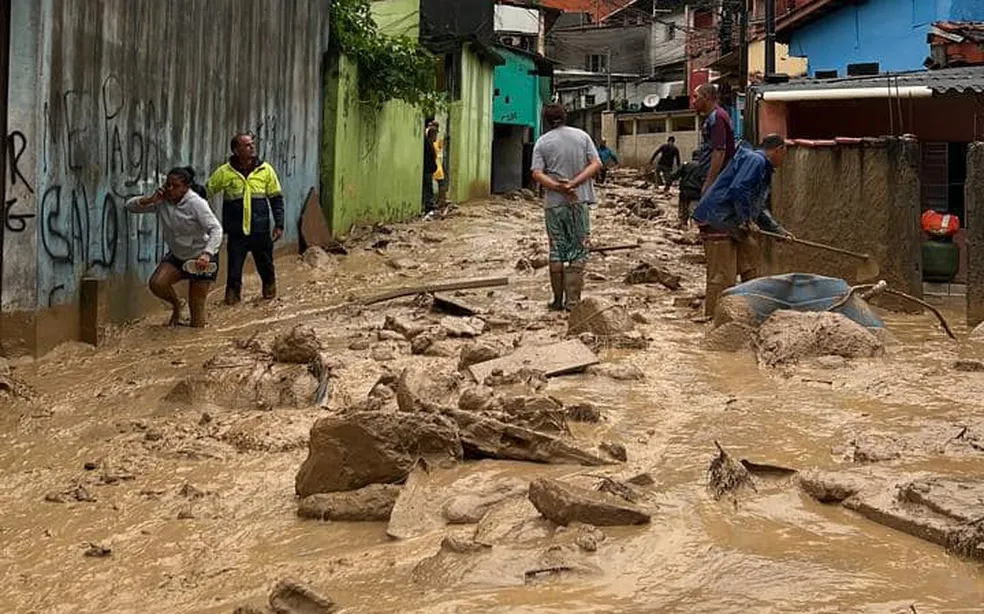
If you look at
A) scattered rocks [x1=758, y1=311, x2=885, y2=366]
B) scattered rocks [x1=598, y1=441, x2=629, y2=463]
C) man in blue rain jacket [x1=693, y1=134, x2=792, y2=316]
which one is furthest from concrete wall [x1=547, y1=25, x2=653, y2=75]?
scattered rocks [x1=598, y1=441, x2=629, y2=463]

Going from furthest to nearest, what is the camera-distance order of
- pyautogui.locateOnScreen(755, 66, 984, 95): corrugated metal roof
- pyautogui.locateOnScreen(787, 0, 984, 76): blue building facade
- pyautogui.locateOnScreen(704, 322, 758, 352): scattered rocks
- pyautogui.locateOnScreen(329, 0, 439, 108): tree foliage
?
pyautogui.locateOnScreen(787, 0, 984, 76): blue building facade
pyautogui.locateOnScreen(329, 0, 439, 108): tree foliage
pyautogui.locateOnScreen(755, 66, 984, 95): corrugated metal roof
pyautogui.locateOnScreen(704, 322, 758, 352): scattered rocks

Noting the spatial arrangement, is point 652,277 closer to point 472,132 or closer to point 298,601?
→ point 298,601

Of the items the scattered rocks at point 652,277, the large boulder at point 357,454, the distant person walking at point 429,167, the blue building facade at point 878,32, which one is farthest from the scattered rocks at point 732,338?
the blue building facade at point 878,32

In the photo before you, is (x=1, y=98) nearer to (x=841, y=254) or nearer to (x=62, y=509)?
(x=62, y=509)

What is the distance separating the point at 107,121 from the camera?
8.43 meters

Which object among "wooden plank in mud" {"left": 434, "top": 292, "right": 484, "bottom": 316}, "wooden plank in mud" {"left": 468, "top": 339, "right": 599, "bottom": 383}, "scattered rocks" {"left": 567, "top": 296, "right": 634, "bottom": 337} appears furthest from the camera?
"wooden plank in mud" {"left": 434, "top": 292, "right": 484, "bottom": 316}

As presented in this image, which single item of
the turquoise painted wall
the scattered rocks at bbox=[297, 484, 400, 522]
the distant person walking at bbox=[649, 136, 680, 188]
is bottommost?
the scattered rocks at bbox=[297, 484, 400, 522]

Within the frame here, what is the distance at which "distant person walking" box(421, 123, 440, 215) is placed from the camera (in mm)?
19609

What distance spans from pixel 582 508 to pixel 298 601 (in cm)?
97

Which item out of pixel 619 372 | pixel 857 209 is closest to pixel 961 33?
pixel 857 209

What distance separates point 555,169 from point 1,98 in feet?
12.8

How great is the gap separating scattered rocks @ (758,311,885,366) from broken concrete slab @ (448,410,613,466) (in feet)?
8.57

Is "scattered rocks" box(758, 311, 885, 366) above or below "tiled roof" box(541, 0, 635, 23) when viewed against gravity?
below

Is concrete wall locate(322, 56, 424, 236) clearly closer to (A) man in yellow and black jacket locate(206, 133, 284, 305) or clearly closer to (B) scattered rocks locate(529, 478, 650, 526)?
(A) man in yellow and black jacket locate(206, 133, 284, 305)
